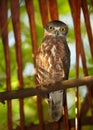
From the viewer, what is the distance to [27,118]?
2.49 m

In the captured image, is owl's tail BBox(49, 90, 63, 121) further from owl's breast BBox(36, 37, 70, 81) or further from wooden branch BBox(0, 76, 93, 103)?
wooden branch BBox(0, 76, 93, 103)

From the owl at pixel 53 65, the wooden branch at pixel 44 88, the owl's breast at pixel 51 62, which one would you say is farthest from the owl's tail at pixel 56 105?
the wooden branch at pixel 44 88

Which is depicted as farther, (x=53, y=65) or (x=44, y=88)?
(x=53, y=65)

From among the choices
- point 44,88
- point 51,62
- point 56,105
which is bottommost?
point 56,105

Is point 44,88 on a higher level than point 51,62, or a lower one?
lower

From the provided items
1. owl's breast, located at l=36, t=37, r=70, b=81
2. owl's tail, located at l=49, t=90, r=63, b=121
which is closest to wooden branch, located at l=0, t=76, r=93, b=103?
owl's tail, located at l=49, t=90, r=63, b=121

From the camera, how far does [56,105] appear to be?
1979mm

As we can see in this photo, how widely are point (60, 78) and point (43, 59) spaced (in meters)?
0.14

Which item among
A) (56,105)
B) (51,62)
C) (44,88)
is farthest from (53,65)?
(44,88)

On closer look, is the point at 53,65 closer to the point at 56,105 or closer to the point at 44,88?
the point at 56,105

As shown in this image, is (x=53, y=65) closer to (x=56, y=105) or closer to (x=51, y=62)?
(x=51, y=62)

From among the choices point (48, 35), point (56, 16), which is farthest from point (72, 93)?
point (56, 16)

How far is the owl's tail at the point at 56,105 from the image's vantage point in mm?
1870

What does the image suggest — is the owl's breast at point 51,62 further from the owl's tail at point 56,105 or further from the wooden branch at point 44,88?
the wooden branch at point 44,88
